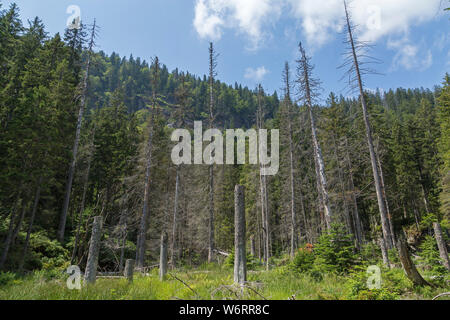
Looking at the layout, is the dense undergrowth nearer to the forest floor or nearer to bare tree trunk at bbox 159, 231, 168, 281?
the forest floor

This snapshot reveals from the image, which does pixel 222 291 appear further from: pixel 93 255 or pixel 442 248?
pixel 442 248

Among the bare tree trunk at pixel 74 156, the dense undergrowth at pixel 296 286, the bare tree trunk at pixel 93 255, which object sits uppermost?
the bare tree trunk at pixel 74 156

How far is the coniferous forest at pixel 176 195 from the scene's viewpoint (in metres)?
6.66

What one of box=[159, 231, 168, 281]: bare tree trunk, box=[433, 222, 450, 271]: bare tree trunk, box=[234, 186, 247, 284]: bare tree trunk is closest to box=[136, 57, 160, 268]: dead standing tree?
box=[159, 231, 168, 281]: bare tree trunk

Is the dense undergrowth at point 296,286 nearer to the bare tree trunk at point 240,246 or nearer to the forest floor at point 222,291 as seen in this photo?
the forest floor at point 222,291

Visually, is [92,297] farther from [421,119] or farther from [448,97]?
[421,119]

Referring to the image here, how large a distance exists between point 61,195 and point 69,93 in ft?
32.3

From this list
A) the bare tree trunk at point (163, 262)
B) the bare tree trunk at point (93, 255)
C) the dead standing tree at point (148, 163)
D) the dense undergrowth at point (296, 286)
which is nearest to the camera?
the dense undergrowth at point (296, 286)

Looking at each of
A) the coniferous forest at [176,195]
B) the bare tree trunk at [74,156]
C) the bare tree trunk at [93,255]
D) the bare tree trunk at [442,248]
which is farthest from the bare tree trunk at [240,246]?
the bare tree trunk at [74,156]

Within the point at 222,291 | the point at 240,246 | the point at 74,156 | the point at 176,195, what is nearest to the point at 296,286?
the point at 240,246

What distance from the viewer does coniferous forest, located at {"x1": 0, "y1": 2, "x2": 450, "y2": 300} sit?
21.9ft

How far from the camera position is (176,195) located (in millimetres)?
19422
